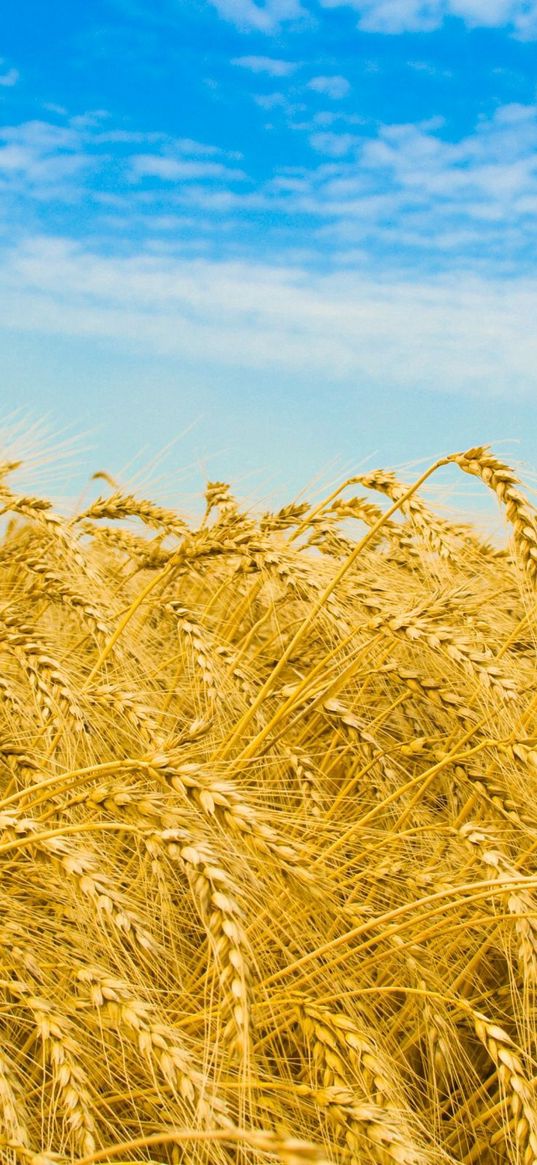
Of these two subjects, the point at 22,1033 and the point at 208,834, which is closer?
the point at 208,834

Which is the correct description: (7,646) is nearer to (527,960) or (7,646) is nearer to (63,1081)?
(63,1081)

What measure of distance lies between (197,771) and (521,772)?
43.6 inches

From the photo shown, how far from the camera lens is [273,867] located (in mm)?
1819

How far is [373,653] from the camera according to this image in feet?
9.56

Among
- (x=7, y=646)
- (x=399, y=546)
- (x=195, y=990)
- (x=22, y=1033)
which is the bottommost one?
(x=22, y=1033)

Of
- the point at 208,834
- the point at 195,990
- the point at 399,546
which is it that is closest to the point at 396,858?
the point at 195,990

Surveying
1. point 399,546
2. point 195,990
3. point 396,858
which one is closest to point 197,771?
point 195,990

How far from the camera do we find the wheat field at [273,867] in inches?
62.4

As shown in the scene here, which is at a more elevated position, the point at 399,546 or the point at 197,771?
the point at 399,546

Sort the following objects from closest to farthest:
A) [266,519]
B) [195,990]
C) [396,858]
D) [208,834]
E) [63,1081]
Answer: [63,1081], [208,834], [195,990], [396,858], [266,519]

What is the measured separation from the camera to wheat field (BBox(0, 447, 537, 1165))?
5.20 ft

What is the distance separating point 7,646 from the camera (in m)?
2.42

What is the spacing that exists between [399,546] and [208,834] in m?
2.26

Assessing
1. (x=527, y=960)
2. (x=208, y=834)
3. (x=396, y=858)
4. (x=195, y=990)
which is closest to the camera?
(x=208, y=834)
